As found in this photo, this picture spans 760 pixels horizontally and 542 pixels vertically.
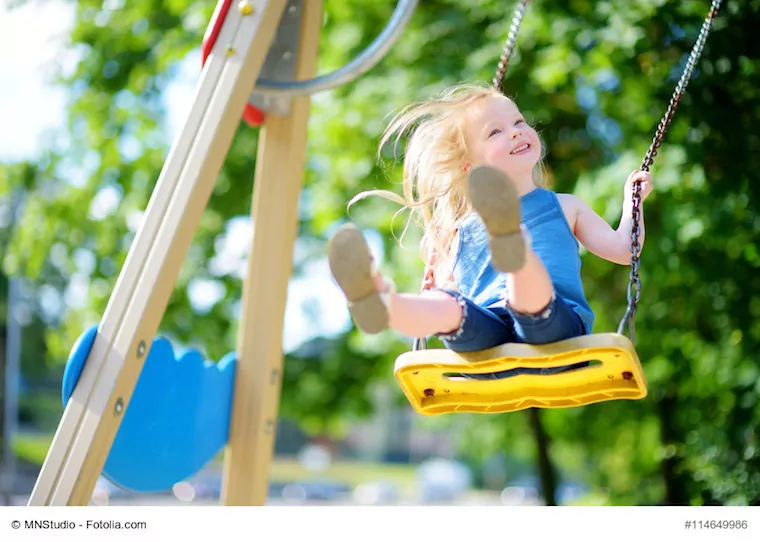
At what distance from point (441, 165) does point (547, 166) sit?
3627mm

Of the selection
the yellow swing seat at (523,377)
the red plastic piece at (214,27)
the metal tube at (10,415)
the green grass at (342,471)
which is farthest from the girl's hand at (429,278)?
the green grass at (342,471)

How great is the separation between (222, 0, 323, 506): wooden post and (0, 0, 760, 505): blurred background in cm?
40

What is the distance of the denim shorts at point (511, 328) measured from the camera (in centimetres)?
228

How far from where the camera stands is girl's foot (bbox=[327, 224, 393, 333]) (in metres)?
2.01

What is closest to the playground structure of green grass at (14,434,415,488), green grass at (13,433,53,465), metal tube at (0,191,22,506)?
metal tube at (0,191,22,506)

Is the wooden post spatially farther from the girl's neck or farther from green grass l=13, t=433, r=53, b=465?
green grass l=13, t=433, r=53, b=465

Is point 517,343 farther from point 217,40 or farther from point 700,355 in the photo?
point 700,355

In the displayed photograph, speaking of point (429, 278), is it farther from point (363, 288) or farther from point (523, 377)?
point (363, 288)

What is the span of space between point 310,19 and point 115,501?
18.7 m

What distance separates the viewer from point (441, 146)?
2.80 m

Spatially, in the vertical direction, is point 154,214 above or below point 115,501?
above

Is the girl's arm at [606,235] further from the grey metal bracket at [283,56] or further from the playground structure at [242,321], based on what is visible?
the grey metal bracket at [283,56]

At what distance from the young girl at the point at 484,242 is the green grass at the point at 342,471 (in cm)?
2696

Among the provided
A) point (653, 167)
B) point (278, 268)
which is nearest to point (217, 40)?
point (278, 268)
